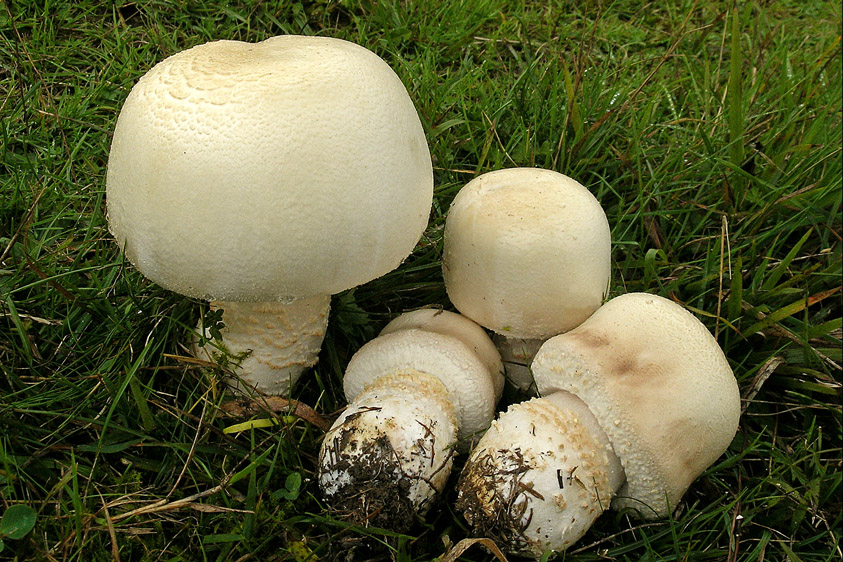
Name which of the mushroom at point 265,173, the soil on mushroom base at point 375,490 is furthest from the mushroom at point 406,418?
the mushroom at point 265,173

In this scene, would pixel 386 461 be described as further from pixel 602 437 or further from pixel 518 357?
pixel 518 357

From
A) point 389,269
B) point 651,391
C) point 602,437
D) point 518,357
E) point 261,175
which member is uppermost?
point 261,175

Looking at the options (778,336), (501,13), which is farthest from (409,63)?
(778,336)

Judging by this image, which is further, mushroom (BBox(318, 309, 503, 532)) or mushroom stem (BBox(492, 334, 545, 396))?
mushroom stem (BBox(492, 334, 545, 396))

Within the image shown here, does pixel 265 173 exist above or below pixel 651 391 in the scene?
above

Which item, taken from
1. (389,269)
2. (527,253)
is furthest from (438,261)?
(389,269)

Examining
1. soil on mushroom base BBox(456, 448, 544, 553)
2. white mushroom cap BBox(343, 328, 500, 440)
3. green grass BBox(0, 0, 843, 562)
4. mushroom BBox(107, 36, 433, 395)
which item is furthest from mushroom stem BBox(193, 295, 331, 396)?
soil on mushroom base BBox(456, 448, 544, 553)

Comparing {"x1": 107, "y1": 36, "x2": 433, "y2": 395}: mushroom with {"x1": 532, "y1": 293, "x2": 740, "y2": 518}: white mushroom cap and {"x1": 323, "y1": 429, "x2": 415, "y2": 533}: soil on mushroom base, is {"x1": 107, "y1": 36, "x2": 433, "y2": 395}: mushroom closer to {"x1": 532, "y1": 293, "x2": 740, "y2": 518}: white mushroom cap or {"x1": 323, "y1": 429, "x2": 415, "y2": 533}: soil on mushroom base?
{"x1": 323, "y1": 429, "x2": 415, "y2": 533}: soil on mushroom base

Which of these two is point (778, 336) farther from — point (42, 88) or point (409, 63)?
point (42, 88)
